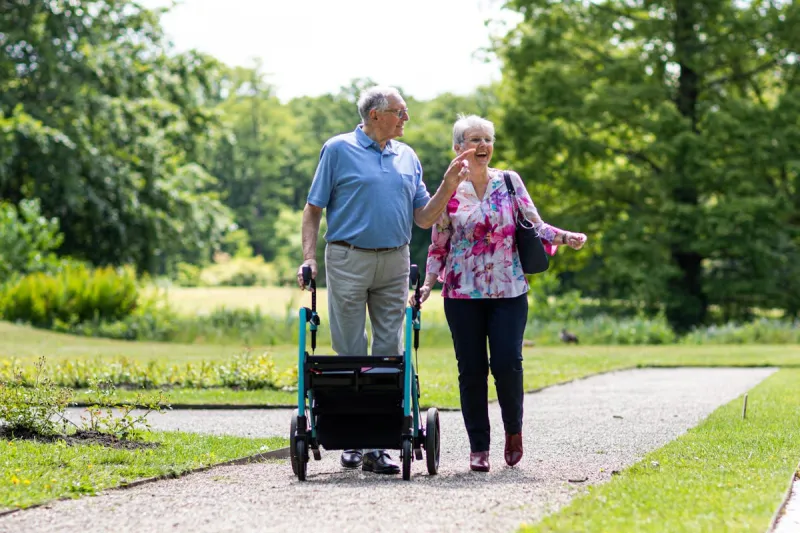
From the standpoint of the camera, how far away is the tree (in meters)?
25.0

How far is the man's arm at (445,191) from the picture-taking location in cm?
554

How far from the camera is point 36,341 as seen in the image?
1906 cm

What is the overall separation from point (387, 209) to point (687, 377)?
875 centimetres

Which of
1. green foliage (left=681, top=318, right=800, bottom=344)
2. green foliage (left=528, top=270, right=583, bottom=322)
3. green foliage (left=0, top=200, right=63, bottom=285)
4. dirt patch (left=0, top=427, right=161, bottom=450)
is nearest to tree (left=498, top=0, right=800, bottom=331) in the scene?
green foliage (left=528, top=270, right=583, bottom=322)

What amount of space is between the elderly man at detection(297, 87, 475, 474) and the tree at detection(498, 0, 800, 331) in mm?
19520

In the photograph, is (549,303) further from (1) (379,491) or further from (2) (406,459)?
(1) (379,491)

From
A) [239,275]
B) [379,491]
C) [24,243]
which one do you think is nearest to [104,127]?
[24,243]

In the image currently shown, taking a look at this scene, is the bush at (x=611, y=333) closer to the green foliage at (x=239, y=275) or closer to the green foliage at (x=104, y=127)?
the green foliage at (x=104, y=127)

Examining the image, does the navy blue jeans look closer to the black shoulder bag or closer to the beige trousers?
the black shoulder bag

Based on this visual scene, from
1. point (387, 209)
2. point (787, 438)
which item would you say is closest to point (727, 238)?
point (787, 438)

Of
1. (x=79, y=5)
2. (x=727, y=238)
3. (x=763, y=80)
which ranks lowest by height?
(x=727, y=238)

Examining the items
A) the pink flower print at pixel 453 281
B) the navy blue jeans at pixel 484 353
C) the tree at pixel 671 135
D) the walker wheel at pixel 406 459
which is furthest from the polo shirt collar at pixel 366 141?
the tree at pixel 671 135

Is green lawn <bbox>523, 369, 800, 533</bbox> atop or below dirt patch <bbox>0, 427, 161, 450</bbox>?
atop

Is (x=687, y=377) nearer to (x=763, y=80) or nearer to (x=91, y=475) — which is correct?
(x=91, y=475)
